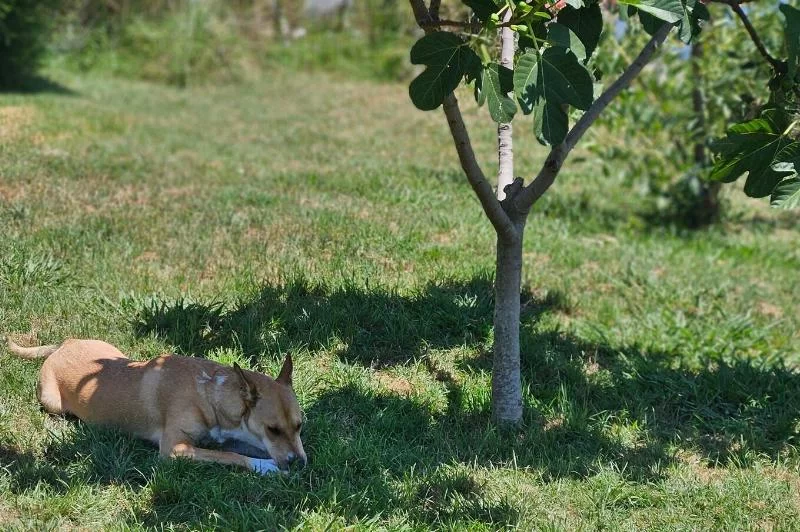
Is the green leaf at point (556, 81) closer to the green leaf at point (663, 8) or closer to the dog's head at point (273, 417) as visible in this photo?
the green leaf at point (663, 8)

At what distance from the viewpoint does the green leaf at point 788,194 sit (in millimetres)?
4238

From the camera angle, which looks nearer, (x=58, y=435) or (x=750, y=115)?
(x=58, y=435)

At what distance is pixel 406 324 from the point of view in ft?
19.4

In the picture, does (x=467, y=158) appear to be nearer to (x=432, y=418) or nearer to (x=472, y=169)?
(x=472, y=169)

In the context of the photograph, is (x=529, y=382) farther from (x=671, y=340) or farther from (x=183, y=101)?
(x=183, y=101)

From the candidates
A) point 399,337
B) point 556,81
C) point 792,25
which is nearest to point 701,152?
point 399,337

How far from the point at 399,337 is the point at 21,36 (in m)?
11.1

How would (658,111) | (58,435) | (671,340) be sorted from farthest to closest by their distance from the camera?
1. (658,111)
2. (671,340)
3. (58,435)

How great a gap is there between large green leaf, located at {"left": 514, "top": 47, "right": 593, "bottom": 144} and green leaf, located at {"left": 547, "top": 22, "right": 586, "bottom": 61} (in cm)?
13

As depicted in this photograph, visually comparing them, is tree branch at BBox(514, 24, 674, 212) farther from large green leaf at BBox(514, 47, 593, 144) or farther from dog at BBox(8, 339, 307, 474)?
dog at BBox(8, 339, 307, 474)

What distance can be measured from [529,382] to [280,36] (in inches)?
754

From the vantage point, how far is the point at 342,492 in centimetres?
416

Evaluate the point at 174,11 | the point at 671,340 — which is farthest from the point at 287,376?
the point at 174,11

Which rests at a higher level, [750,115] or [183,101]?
[750,115]
